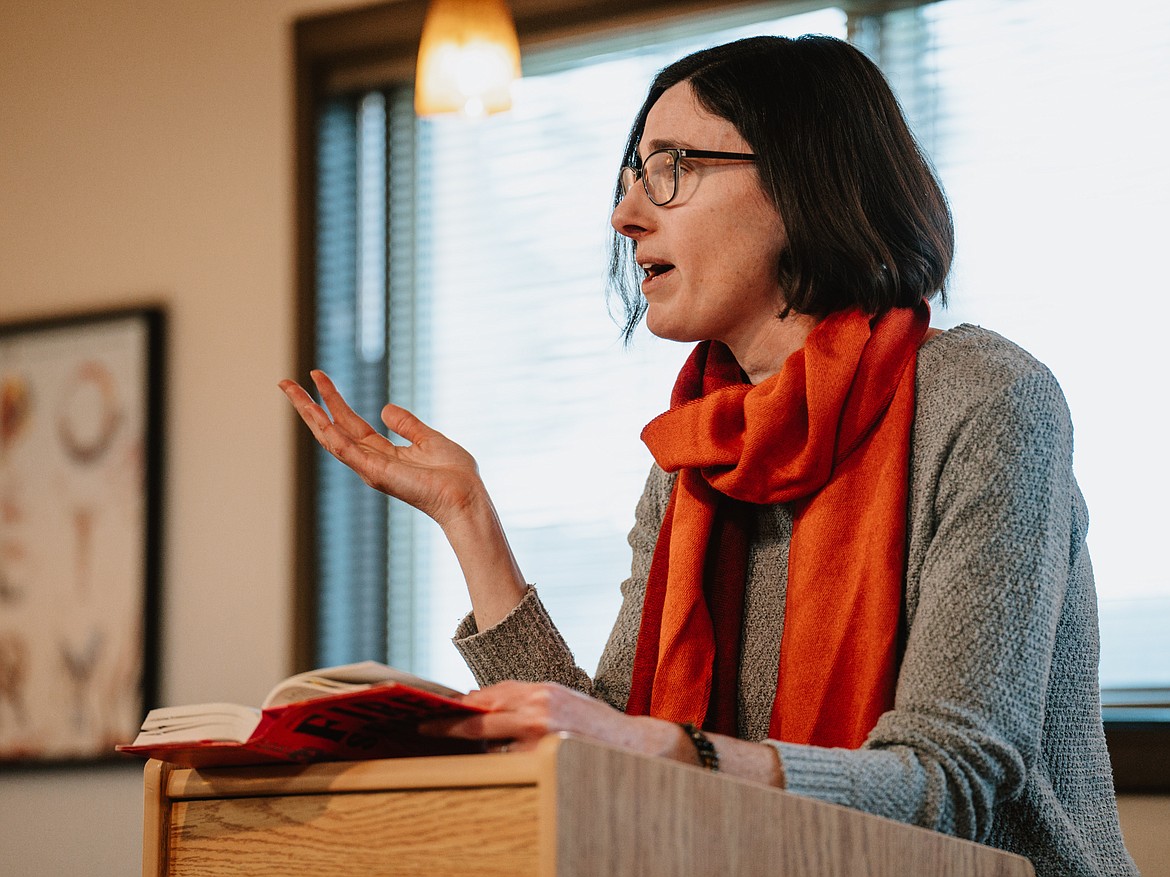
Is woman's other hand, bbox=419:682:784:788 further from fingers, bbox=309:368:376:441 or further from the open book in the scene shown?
fingers, bbox=309:368:376:441

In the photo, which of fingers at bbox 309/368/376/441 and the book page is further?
fingers at bbox 309/368/376/441

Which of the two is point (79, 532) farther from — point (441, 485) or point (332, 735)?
point (332, 735)

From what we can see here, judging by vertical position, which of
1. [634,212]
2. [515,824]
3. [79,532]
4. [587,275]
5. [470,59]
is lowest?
[515,824]

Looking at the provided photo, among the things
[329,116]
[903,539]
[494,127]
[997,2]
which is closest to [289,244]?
[329,116]

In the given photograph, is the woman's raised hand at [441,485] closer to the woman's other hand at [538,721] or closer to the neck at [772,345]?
the neck at [772,345]

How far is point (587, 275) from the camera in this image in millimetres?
2904

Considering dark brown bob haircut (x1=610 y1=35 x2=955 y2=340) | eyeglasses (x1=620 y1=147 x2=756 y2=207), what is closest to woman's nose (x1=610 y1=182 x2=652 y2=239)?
eyeglasses (x1=620 y1=147 x2=756 y2=207)

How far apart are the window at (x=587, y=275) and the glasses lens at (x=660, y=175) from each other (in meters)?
0.94

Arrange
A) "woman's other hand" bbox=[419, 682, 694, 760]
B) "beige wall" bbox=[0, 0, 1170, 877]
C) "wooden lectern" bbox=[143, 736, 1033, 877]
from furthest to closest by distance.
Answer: "beige wall" bbox=[0, 0, 1170, 877] → "woman's other hand" bbox=[419, 682, 694, 760] → "wooden lectern" bbox=[143, 736, 1033, 877]

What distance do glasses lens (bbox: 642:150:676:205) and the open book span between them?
792 millimetres

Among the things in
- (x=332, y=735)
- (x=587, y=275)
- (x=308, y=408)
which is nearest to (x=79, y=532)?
(x=587, y=275)

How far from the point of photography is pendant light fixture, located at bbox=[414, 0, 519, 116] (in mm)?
2504

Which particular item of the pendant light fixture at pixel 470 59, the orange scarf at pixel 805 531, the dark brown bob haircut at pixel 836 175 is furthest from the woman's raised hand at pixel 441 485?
the pendant light fixture at pixel 470 59

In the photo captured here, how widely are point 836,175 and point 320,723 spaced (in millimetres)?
922
